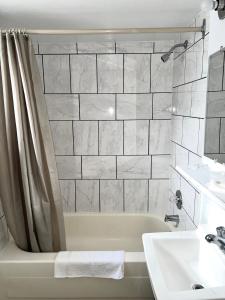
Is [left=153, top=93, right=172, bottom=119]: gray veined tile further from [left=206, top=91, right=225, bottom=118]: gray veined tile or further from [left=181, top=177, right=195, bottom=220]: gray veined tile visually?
[left=206, top=91, right=225, bottom=118]: gray veined tile

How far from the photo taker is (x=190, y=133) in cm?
183

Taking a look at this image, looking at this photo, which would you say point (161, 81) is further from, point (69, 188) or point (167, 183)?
→ point (69, 188)

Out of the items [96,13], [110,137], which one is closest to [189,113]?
[110,137]

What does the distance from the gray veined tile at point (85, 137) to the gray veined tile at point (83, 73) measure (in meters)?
0.32

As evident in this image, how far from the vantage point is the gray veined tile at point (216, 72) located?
1.30 metres

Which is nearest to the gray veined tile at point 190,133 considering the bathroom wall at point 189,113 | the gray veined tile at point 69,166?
the bathroom wall at point 189,113

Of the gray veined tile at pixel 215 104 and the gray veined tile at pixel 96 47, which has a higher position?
the gray veined tile at pixel 96 47

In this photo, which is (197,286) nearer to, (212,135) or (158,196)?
(212,135)

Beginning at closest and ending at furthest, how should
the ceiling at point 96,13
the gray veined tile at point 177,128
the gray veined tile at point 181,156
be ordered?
the ceiling at point 96,13 → the gray veined tile at point 181,156 → the gray veined tile at point 177,128

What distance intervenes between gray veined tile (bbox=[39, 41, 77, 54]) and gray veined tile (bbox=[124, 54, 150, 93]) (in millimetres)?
499

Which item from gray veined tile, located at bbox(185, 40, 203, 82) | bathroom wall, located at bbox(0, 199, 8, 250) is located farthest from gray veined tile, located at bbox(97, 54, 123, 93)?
bathroom wall, located at bbox(0, 199, 8, 250)

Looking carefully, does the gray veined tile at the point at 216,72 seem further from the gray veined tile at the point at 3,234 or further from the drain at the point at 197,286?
the gray veined tile at the point at 3,234

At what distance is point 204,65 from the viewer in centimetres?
155

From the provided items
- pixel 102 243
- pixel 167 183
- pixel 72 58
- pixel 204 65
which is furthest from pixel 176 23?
pixel 102 243
